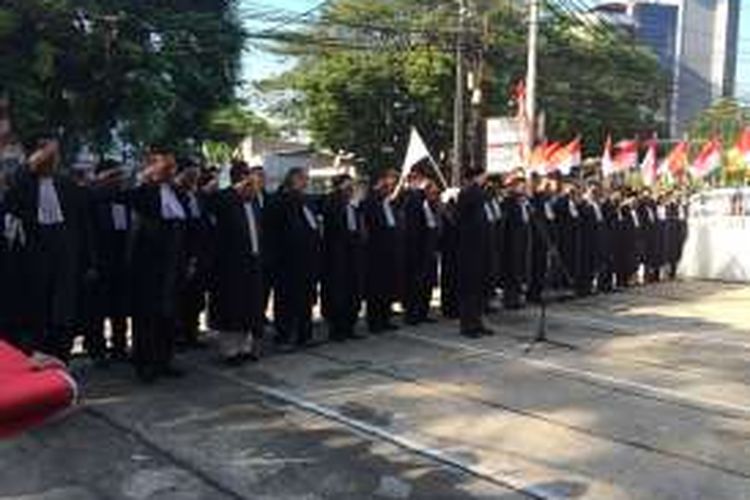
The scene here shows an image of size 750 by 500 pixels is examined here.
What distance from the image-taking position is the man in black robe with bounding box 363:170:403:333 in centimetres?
1543

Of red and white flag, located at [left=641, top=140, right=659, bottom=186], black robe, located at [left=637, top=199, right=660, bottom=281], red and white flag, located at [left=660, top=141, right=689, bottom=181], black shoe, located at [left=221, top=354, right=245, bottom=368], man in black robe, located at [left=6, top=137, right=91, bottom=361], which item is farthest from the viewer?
red and white flag, located at [left=641, top=140, right=659, bottom=186]

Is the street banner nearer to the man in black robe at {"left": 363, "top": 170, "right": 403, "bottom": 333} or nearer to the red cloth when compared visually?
the man in black robe at {"left": 363, "top": 170, "right": 403, "bottom": 333}

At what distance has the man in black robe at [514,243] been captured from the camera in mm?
18219

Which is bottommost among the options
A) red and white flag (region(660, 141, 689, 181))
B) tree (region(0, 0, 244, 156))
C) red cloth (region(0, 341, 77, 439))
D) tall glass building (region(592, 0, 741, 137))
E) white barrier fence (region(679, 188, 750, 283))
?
white barrier fence (region(679, 188, 750, 283))

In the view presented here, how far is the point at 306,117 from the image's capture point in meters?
56.7

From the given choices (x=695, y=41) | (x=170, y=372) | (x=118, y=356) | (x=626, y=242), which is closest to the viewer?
(x=170, y=372)

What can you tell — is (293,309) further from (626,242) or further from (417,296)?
(626,242)

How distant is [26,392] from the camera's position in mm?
3600

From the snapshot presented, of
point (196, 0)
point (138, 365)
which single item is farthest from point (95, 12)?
point (138, 365)

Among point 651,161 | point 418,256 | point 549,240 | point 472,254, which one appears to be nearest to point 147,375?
point 472,254

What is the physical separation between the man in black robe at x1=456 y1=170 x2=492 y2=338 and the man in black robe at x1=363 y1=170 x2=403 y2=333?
710 millimetres

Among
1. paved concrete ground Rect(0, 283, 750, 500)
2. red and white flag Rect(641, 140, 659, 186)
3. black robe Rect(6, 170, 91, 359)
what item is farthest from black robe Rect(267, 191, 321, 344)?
red and white flag Rect(641, 140, 659, 186)

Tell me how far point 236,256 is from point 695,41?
282 ft

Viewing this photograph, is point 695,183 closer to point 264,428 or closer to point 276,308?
point 276,308
